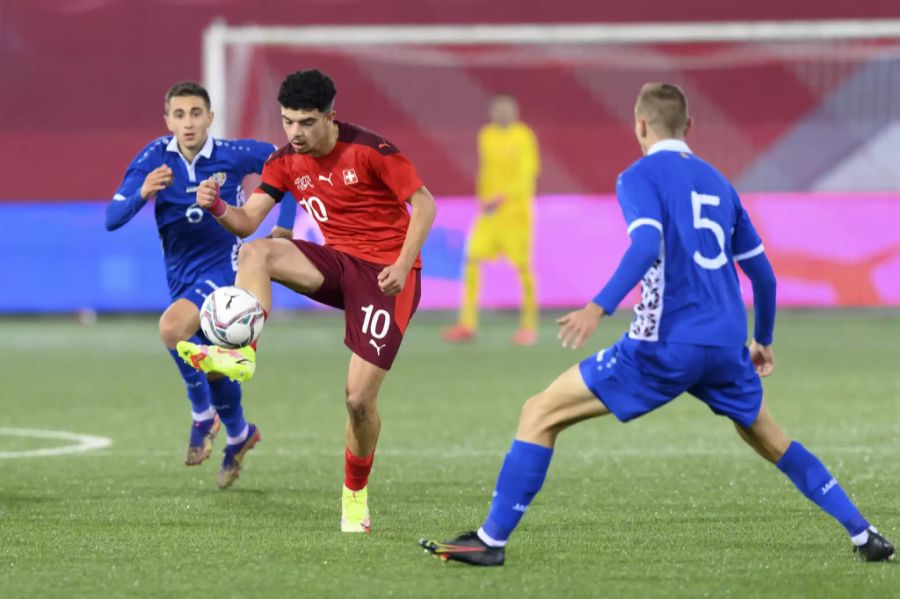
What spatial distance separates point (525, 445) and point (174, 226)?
3.35 m

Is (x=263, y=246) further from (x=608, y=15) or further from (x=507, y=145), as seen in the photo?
(x=608, y=15)

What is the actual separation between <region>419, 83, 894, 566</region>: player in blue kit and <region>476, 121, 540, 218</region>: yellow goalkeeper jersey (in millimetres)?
11161

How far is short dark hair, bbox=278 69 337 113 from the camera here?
22.3 ft

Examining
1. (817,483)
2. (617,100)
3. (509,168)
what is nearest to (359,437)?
(817,483)

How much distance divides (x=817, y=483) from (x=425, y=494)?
2.45m

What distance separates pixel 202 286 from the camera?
8.46 m

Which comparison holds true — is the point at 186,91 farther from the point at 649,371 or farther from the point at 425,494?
the point at 649,371

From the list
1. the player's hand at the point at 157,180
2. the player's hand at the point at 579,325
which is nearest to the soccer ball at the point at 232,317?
the player's hand at the point at 157,180

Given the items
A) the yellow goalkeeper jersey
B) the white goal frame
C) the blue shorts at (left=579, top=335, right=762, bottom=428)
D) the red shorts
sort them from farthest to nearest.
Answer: the white goal frame → the yellow goalkeeper jersey → the red shorts → the blue shorts at (left=579, top=335, right=762, bottom=428)

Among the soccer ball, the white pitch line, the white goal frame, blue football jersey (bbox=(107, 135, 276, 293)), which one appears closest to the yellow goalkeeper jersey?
the white goal frame

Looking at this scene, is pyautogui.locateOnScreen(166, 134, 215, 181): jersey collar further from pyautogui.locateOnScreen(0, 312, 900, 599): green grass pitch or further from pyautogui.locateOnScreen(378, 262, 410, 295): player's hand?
pyautogui.locateOnScreen(378, 262, 410, 295): player's hand

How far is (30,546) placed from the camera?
6441mm

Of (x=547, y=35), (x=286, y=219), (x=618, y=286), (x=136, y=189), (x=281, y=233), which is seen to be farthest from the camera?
(x=547, y=35)

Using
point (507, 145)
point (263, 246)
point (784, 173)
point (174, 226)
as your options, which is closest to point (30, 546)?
point (263, 246)
